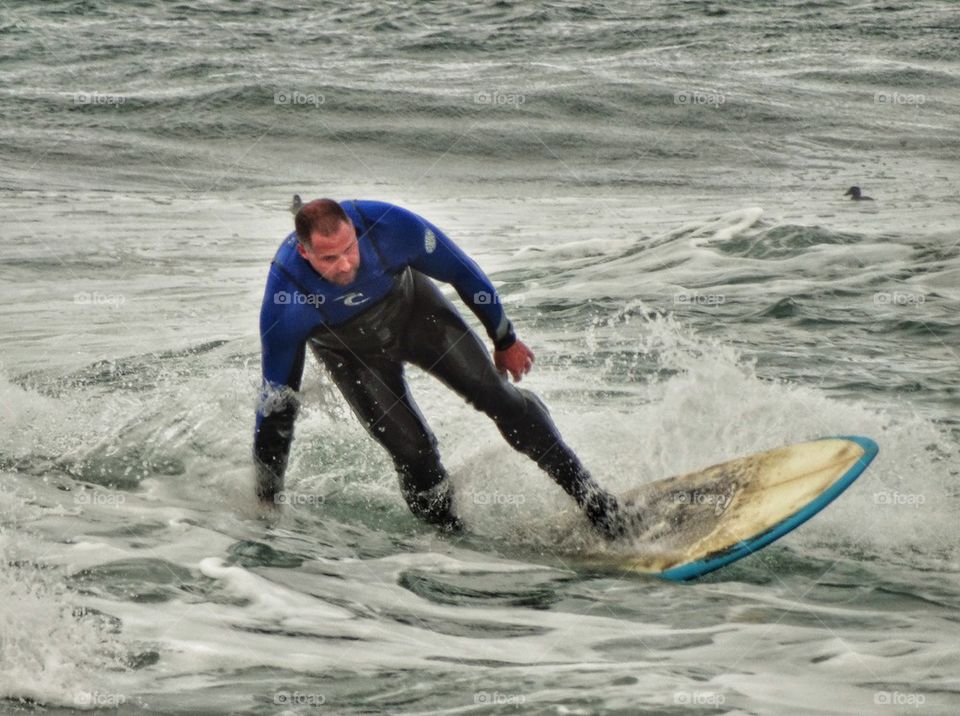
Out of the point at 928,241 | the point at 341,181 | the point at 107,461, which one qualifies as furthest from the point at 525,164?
the point at 107,461

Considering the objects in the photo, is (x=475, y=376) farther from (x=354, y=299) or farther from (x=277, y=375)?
(x=277, y=375)

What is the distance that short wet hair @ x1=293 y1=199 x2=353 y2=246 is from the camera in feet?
16.9

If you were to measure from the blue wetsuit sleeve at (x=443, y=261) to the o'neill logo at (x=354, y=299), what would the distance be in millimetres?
A: 262

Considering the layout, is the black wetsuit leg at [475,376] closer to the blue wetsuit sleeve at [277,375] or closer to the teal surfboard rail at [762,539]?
the blue wetsuit sleeve at [277,375]

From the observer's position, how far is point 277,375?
5.57 meters

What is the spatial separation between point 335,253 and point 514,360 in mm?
1098

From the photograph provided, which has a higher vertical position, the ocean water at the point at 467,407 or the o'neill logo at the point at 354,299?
the o'neill logo at the point at 354,299

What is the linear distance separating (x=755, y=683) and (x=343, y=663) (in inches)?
57.1

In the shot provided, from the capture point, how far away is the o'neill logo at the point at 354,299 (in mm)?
5504

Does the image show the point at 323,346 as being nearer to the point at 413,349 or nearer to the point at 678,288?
the point at 413,349

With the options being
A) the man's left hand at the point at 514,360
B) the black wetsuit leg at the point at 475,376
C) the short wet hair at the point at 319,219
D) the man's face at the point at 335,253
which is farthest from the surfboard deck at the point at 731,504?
the short wet hair at the point at 319,219

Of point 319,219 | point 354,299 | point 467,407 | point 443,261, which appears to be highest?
point 319,219

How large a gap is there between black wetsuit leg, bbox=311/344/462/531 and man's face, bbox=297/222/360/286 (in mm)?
597

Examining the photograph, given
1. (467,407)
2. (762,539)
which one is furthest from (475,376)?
(467,407)
